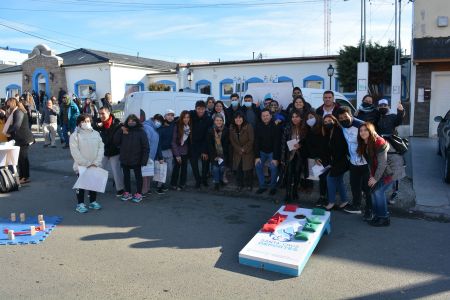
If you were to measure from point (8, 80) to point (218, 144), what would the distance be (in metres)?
31.1

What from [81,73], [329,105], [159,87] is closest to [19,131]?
[329,105]

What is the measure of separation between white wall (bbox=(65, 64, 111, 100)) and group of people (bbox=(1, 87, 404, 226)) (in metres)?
19.9

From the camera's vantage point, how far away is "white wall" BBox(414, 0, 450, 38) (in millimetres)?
14047

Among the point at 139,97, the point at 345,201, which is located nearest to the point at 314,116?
the point at 345,201

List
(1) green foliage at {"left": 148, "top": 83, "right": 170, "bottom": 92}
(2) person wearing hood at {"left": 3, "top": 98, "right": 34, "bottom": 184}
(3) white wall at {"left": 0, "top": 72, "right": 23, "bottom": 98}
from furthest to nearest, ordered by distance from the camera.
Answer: (3) white wall at {"left": 0, "top": 72, "right": 23, "bottom": 98}
(1) green foliage at {"left": 148, "top": 83, "right": 170, "bottom": 92}
(2) person wearing hood at {"left": 3, "top": 98, "right": 34, "bottom": 184}

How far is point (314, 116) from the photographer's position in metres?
6.61

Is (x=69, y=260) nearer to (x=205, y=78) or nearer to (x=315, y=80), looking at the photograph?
(x=315, y=80)

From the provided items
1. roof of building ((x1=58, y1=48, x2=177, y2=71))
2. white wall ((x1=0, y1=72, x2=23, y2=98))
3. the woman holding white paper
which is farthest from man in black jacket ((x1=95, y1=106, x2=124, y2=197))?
white wall ((x1=0, y1=72, x2=23, y2=98))

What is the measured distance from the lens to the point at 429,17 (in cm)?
1420

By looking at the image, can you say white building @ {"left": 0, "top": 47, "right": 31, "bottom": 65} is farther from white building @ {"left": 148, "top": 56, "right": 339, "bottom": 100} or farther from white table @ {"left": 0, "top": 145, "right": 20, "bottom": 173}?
white table @ {"left": 0, "top": 145, "right": 20, "bottom": 173}

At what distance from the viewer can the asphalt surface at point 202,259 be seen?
3.88 meters

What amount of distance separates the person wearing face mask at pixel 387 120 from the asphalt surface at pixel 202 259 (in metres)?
1.52

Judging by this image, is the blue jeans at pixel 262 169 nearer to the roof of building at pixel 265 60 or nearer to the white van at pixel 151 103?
the white van at pixel 151 103

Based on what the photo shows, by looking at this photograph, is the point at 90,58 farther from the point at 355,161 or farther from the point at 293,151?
the point at 355,161
